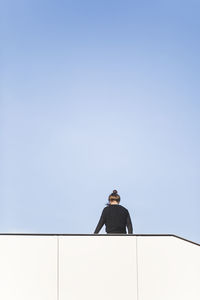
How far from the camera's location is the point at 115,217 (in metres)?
11.6

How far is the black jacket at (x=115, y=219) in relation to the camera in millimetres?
11555

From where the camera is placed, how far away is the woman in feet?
37.9
